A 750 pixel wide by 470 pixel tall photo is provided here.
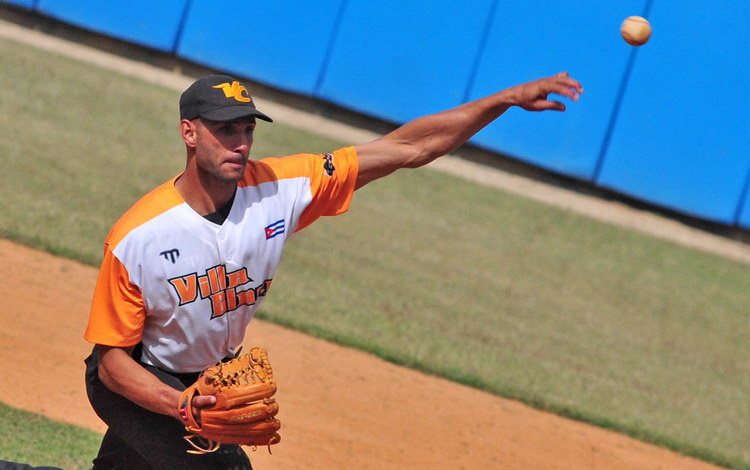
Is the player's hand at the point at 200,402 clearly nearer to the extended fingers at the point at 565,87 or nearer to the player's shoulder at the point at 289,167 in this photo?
the player's shoulder at the point at 289,167

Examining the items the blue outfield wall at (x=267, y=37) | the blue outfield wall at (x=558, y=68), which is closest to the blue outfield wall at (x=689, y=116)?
the blue outfield wall at (x=558, y=68)

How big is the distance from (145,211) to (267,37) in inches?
424

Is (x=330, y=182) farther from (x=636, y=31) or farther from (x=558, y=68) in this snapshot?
(x=558, y=68)

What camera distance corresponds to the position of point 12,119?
10648 mm

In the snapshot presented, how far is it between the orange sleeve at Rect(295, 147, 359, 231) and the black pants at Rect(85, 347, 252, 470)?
0.86 meters

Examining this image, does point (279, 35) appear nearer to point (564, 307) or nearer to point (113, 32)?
point (113, 32)

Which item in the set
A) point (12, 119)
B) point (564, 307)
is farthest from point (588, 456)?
point (12, 119)

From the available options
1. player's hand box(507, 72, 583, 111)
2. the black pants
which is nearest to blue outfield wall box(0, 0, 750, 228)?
player's hand box(507, 72, 583, 111)

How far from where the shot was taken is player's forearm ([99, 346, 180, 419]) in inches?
134

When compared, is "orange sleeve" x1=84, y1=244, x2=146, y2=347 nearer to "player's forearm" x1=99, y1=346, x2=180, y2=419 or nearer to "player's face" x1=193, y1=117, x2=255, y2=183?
"player's forearm" x1=99, y1=346, x2=180, y2=419

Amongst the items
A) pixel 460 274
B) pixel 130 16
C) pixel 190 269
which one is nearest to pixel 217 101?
pixel 190 269

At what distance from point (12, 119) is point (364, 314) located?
4.88 metres

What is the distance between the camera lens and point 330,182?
4.06m

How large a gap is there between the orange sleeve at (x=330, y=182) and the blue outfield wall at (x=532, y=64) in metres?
9.22
